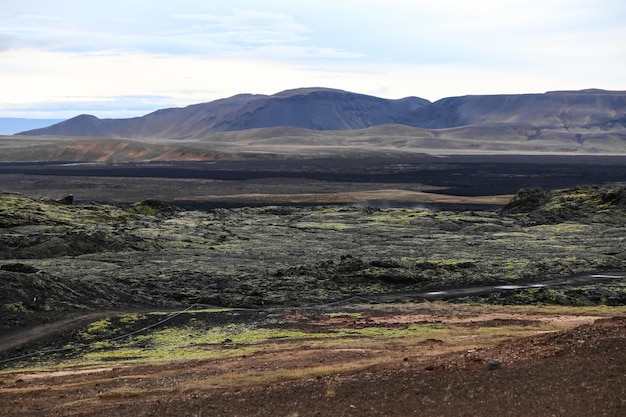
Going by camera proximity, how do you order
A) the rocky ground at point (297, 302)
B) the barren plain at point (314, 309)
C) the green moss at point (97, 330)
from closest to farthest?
the rocky ground at point (297, 302), the barren plain at point (314, 309), the green moss at point (97, 330)

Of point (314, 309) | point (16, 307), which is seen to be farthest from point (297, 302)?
point (16, 307)

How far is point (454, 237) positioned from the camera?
68.7 metres

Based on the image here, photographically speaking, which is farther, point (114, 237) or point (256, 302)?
point (114, 237)

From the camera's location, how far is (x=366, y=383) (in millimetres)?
21031

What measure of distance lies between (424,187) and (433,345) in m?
110

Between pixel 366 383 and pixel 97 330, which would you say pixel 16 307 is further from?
pixel 366 383

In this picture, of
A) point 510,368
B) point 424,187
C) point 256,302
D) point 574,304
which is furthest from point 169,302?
point 424,187

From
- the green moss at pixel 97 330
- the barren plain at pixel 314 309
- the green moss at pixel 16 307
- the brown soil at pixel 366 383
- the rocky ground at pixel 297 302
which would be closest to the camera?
the brown soil at pixel 366 383

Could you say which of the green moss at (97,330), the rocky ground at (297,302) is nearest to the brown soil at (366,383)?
the rocky ground at (297,302)

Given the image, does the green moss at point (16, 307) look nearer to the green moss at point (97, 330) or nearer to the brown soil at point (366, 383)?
the green moss at point (97, 330)

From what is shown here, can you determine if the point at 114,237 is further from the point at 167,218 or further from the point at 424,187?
the point at 424,187

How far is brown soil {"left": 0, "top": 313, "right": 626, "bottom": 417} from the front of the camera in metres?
19.2

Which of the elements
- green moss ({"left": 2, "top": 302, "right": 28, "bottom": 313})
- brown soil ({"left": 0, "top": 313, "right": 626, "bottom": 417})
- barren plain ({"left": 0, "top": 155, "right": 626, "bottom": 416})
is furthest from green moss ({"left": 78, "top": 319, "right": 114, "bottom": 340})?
brown soil ({"left": 0, "top": 313, "right": 626, "bottom": 417})

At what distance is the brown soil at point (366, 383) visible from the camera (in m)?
19.2
